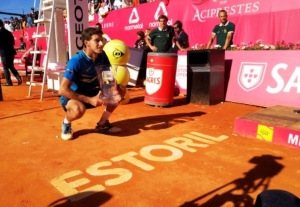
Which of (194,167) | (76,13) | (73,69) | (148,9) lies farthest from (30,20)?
(194,167)

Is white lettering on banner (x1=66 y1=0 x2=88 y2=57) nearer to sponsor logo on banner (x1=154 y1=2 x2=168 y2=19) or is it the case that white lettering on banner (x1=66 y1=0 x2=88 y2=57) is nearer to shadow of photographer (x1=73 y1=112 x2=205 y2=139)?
shadow of photographer (x1=73 y1=112 x2=205 y2=139)

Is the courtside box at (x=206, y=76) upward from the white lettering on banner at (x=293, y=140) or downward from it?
upward

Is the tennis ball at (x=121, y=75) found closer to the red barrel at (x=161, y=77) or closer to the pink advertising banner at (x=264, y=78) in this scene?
the red barrel at (x=161, y=77)

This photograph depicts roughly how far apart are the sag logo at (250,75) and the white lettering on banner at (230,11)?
392cm

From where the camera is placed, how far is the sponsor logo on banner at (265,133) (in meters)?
3.63

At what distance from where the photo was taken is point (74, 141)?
364cm

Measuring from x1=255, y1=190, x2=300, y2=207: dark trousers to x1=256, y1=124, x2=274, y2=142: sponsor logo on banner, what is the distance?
277 centimetres

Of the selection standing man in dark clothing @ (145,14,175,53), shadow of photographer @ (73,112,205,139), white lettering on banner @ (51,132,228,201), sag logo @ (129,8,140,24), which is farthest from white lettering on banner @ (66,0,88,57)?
sag logo @ (129,8,140,24)

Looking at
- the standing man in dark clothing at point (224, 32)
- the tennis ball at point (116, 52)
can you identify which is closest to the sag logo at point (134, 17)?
the standing man in dark clothing at point (224, 32)

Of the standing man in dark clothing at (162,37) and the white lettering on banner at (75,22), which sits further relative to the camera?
the standing man in dark clothing at (162,37)

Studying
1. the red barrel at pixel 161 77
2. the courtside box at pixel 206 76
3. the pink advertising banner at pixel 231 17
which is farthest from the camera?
the pink advertising banner at pixel 231 17

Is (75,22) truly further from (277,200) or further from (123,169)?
(277,200)

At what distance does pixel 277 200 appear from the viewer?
1057 millimetres

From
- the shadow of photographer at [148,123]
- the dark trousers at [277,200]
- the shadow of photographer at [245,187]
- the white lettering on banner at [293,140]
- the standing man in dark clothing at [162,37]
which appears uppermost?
the standing man in dark clothing at [162,37]
